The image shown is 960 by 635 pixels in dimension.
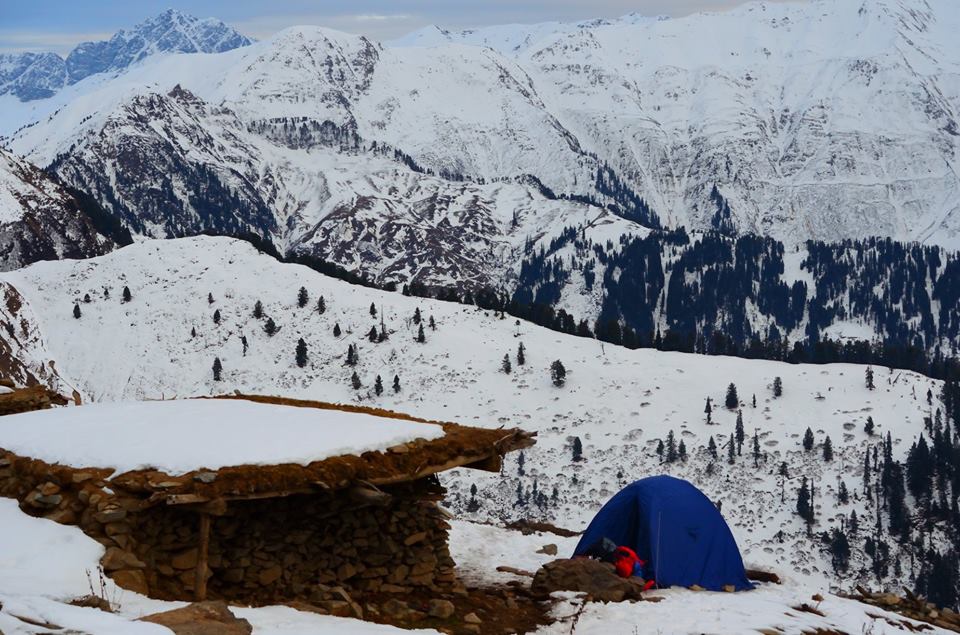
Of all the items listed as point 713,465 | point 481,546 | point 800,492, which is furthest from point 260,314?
point 481,546

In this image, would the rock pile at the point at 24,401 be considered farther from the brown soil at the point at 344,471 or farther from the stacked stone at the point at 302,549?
the stacked stone at the point at 302,549

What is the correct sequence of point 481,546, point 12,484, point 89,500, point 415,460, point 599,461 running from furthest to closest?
point 599,461 → point 481,546 → point 415,460 → point 12,484 → point 89,500

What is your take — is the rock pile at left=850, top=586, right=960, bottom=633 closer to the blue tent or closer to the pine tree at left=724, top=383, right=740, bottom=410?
the blue tent

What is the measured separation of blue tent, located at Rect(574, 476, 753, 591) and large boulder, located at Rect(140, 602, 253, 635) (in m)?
12.1

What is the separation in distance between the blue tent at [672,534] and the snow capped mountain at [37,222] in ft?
463

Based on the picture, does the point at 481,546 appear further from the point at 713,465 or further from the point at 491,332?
the point at 491,332

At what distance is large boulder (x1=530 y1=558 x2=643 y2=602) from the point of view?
19828 mm

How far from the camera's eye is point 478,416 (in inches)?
3831

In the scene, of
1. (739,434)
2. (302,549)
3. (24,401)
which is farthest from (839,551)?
(302,549)

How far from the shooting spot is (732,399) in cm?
10700

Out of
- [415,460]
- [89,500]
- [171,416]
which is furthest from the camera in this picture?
[171,416]

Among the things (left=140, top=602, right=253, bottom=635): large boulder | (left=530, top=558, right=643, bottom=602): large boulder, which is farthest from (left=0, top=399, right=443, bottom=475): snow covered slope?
(left=530, top=558, right=643, bottom=602): large boulder

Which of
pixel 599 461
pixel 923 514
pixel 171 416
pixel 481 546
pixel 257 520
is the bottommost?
pixel 923 514

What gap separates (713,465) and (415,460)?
82.1 m
